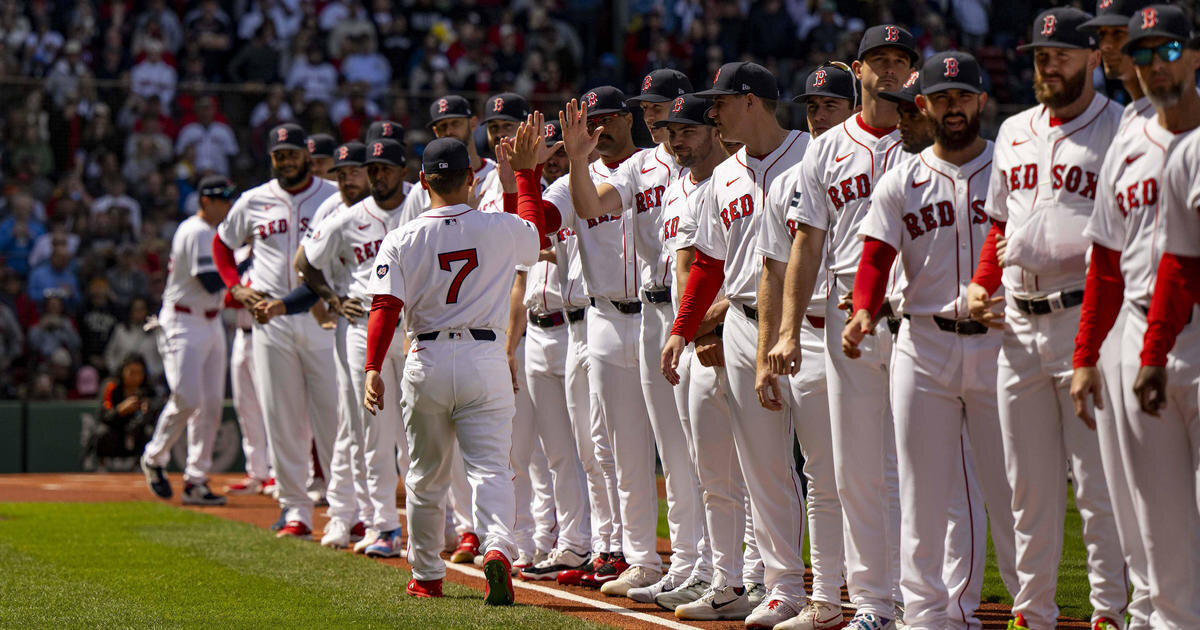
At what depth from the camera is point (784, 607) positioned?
6324 millimetres

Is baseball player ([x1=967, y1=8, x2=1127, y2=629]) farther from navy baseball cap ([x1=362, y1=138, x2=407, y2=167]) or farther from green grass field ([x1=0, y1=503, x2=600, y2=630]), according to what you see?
navy baseball cap ([x1=362, y1=138, x2=407, y2=167])

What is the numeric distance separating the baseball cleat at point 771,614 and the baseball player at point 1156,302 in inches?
76.6

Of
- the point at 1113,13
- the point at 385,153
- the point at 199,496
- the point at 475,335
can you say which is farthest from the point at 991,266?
the point at 199,496

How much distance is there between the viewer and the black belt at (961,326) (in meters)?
5.34

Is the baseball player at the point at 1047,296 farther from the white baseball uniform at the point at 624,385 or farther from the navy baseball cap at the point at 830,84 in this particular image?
the white baseball uniform at the point at 624,385

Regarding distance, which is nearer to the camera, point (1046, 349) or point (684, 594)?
point (1046, 349)

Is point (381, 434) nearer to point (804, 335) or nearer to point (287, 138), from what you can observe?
point (287, 138)

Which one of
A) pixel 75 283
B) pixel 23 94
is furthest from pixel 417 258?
pixel 23 94

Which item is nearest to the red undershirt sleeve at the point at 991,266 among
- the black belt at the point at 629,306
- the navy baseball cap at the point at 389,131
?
the black belt at the point at 629,306

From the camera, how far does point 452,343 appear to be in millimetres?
7102

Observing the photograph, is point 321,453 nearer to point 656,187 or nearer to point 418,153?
point 656,187

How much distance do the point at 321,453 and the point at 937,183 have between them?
578cm

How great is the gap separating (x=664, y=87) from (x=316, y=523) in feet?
15.9

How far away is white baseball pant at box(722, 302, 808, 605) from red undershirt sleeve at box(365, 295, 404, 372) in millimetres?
1636
